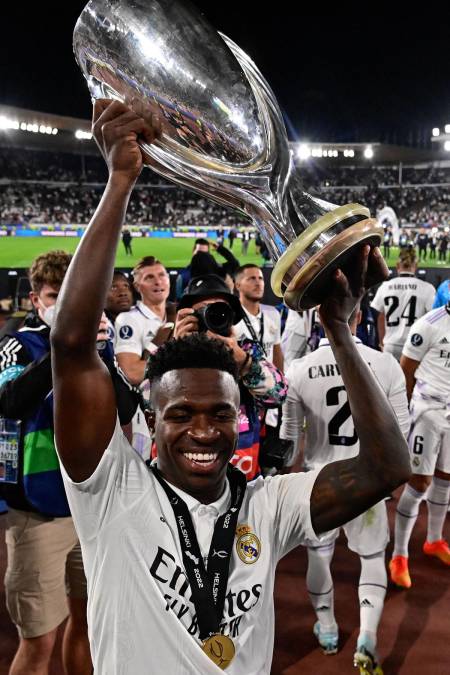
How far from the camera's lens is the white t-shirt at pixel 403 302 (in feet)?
21.7

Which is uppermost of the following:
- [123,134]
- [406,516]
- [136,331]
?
[123,134]

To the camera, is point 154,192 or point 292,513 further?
point 154,192

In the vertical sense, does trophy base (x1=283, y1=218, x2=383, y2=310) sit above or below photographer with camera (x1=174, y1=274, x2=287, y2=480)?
above

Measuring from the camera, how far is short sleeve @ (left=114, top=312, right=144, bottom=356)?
4.52m

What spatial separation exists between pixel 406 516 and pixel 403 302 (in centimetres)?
283

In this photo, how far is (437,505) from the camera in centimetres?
476

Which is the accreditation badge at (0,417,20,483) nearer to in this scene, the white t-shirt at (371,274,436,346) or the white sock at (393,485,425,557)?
the white sock at (393,485,425,557)

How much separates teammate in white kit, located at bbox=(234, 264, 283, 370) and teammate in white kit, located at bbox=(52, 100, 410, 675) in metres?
3.54

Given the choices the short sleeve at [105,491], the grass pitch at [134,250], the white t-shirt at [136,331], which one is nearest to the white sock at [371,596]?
the white t-shirt at [136,331]

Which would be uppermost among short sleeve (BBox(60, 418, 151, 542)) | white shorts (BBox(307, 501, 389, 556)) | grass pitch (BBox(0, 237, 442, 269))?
grass pitch (BBox(0, 237, 442, 269))

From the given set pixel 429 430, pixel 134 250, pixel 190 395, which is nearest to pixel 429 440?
pixel 429 430

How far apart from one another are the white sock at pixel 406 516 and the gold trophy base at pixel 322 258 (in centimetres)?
374

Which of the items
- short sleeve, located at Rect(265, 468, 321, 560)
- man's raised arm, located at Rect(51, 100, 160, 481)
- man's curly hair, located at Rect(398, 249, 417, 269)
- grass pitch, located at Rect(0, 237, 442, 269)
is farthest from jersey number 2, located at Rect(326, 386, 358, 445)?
grass pitch, located at Rect(0, 237, 442, 269)

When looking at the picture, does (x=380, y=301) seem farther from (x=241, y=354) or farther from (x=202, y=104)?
(x=202, y=104)
